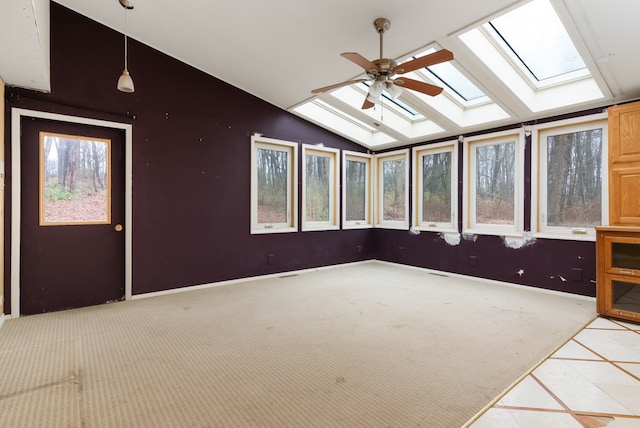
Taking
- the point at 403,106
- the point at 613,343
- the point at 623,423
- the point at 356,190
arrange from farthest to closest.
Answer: the point at 356,190
the point at 403,106
the point at 613,343
the point at 623,423

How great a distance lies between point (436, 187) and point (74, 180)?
5258 mm

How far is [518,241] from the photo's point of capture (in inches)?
180

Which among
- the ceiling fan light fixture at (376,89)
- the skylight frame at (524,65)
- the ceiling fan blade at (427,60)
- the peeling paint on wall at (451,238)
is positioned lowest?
the peeling paint on wall at (451,238)

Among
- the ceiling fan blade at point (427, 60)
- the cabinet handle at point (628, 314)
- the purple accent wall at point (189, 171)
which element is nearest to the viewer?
the ceiling fan blade at point (427, 60)

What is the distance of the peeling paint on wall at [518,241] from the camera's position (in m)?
4.48

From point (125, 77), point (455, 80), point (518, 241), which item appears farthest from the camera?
point (518, 241)

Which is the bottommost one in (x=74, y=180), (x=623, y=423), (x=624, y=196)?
(x=623, y=423)

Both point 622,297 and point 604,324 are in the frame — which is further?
point 622,297

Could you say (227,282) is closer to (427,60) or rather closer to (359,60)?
(359,60)

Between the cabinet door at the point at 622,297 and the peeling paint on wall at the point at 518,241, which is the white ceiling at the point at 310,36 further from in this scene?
the cabinet door at the point at 622,297

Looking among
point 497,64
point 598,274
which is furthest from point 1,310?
point 598,274

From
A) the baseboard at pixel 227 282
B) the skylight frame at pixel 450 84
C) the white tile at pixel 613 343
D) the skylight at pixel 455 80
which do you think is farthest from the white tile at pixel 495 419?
the baseboard at pixel 227 282

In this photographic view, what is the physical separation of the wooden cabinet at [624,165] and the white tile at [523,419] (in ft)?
8.68

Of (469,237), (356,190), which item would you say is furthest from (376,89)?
(356,190)
